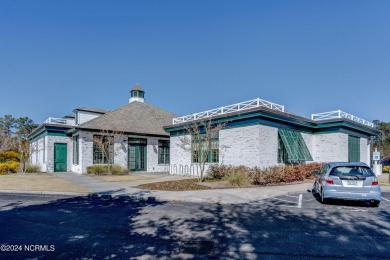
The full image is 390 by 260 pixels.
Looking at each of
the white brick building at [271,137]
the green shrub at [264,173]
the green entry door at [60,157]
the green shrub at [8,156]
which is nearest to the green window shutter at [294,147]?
the white brick building at [271,137]

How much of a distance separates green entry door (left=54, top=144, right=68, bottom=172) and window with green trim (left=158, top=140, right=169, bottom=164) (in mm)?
8942

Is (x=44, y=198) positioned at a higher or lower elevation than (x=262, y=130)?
lower

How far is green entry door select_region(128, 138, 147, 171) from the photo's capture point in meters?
25.4

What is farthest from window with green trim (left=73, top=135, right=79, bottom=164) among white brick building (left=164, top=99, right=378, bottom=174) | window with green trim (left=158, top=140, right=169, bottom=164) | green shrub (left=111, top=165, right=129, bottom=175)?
white brick building (left=164, top=99, right=378, bottom=174)

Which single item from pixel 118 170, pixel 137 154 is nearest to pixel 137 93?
pixel 137 154

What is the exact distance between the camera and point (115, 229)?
21.1 ft

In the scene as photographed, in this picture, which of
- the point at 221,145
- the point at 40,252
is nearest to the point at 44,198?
the point at 40,252

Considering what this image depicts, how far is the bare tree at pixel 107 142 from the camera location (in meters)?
22.9

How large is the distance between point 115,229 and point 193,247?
7.29 ft

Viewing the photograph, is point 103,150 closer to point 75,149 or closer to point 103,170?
point 103,170

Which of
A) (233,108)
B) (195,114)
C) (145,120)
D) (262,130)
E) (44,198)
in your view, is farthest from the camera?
(145,120)

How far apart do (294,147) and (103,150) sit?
15150 millimetres

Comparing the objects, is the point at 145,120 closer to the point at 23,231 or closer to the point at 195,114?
the point at 195,114

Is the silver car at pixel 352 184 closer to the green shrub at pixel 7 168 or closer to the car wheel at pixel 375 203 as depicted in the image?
the car wheel at pixel 375 203
